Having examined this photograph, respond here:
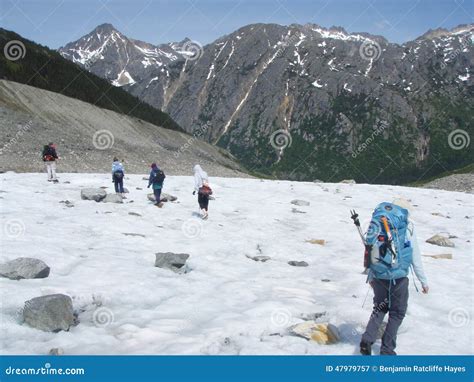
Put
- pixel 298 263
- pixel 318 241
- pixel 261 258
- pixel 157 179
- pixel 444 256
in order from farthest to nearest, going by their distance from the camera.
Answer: pixel 157 179 < pixel 318 241 < pixel 444 256 < pixel 261 258 < pixel 298 263

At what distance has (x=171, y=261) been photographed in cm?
1259

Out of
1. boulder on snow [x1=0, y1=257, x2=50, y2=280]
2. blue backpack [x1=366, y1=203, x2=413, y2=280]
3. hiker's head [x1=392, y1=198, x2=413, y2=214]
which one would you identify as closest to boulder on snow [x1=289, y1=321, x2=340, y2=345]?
blue backpack [x1=366, y1=203, x2=413, y2=280]

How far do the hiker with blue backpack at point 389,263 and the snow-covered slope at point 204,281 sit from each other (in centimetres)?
75

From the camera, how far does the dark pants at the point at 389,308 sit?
7762 millimetres

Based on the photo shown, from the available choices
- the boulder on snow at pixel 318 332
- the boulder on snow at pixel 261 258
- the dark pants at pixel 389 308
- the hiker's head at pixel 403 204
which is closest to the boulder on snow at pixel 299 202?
the boulder on snow at pixel 261 258

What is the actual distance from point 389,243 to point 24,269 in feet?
27.1

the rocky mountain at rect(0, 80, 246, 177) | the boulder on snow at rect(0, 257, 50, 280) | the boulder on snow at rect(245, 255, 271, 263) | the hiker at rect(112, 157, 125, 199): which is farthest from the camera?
the rocky mountain at rect(0, 80, 246, 177)

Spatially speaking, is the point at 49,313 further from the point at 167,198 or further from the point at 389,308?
the point at 167,198

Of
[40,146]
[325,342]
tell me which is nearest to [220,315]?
[325,342]

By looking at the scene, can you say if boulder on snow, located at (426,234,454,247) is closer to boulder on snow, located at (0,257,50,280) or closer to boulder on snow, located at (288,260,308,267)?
boulder on snow, located at (288,260,308,267)

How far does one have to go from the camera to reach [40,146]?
43.6 m

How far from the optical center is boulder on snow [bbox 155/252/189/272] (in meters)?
12.5

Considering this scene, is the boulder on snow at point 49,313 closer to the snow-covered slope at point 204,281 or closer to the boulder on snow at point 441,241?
the snow-covered slope at point 204,281

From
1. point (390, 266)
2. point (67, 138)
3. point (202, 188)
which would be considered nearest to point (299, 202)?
point (202, 188)
